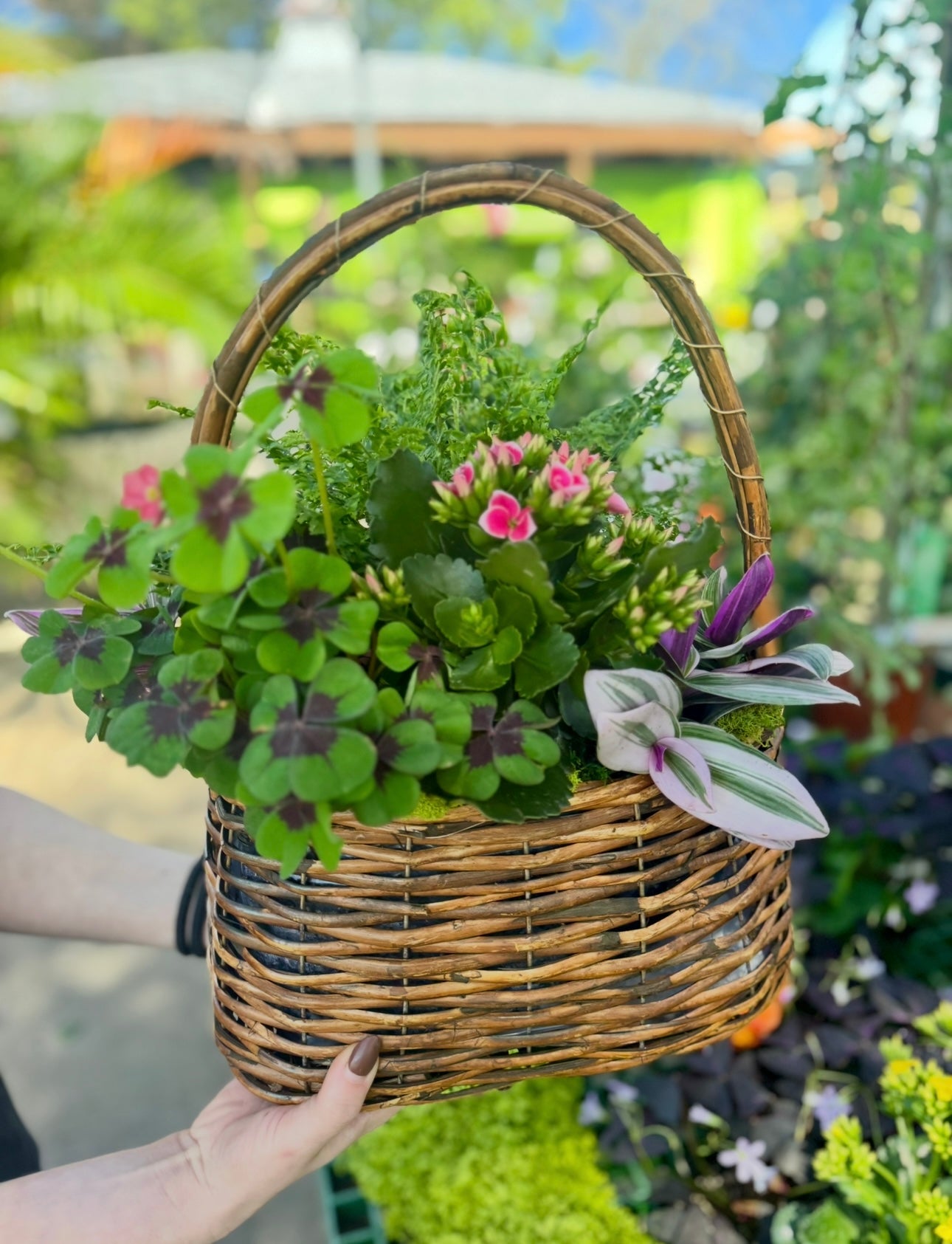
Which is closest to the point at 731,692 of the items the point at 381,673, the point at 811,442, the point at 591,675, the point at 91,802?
the point at 591,675

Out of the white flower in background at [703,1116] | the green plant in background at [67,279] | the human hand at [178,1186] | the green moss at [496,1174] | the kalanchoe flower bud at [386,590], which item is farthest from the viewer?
the green plant in background at [67,279]

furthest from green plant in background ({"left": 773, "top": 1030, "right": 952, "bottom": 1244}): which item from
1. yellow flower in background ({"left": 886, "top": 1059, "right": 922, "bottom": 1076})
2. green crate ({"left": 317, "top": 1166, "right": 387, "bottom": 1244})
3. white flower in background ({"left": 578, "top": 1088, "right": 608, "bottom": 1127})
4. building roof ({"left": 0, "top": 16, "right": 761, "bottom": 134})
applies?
building roof ({"left": 0, "top": 16, "right": 761, "bottom": 134})

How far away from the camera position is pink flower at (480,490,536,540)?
1.78ft

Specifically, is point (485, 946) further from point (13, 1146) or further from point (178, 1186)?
point (13, 1146)

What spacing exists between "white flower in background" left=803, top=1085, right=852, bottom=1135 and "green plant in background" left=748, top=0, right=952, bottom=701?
73 cm

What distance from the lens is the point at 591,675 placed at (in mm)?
551

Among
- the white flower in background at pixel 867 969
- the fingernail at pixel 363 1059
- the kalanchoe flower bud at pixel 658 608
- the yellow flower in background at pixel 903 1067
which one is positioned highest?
the kalanchoe flower bud at pixel 658 608

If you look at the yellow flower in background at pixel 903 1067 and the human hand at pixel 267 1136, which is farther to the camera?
the yellow flower in background at pixel 903 1067

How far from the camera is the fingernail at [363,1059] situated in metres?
0.60

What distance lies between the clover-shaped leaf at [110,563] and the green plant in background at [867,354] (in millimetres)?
1091

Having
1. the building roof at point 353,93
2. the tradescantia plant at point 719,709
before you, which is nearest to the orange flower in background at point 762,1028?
the tradescantia plant at point 719,709

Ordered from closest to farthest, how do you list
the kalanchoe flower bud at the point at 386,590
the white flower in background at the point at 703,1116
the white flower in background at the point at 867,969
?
the kalanchoe flower bud at the point at 386,590 < the white flower in background at the point at 703,1116 < the white flower in background at the point at 867,969

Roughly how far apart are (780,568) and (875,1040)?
1.10 metres

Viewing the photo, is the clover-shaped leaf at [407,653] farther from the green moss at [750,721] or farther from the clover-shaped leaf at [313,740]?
the green moss at [750,721]
